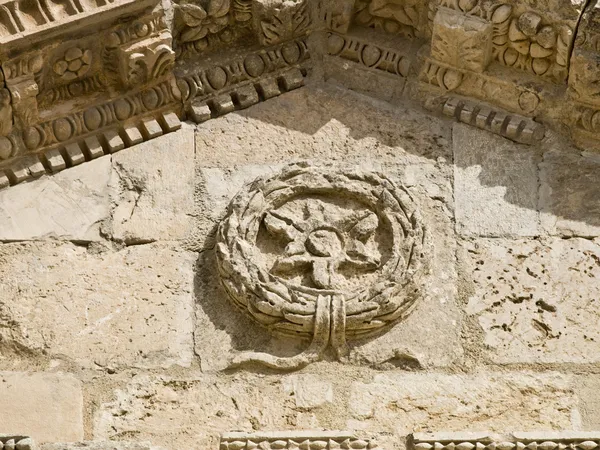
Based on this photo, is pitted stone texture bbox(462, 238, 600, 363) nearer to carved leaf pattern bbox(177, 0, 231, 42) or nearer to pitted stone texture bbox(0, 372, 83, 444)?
carved leaf pattern bbox(177, 0, 231, 42)

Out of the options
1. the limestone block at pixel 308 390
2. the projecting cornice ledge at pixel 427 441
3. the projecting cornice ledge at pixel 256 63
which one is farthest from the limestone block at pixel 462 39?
the projecting cornice ledge at pixel 427 441

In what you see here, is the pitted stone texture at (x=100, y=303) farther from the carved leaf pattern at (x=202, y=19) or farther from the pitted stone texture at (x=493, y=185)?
the pitted stone texture at (x=493, y=185)

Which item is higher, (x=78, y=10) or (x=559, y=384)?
(x=78, y=10)

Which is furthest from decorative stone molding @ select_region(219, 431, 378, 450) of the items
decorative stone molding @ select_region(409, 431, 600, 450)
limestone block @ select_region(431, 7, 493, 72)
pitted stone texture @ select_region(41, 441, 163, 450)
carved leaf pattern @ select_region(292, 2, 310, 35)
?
carved leaf pattern @ select_region(292, 2, 310, 35)

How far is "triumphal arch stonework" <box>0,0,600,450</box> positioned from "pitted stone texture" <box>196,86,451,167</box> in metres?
0.01

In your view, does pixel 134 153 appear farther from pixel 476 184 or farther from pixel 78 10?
pixel 476 184

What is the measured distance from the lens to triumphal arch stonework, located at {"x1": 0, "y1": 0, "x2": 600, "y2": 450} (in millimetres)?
7730

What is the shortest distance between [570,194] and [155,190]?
170 cm

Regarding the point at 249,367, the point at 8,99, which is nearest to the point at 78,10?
the point at 8,99

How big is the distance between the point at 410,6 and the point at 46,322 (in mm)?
2095

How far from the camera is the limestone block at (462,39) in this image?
834cm

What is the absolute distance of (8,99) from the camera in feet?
26.7

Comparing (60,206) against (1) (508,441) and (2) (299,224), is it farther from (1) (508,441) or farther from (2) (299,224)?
(1) (508,441)

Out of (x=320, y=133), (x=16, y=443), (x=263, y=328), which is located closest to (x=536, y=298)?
(x=263, y=328)
